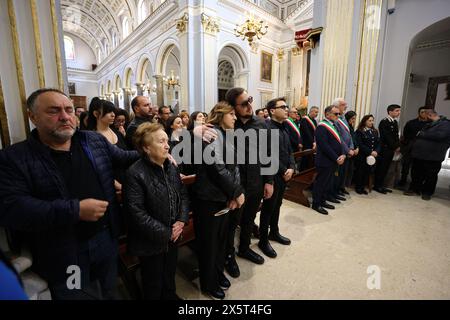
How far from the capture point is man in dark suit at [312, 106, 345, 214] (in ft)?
12.7

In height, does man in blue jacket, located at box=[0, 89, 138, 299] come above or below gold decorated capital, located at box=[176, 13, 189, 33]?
below

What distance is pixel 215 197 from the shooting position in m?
1.91

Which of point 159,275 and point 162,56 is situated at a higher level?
point 162,56

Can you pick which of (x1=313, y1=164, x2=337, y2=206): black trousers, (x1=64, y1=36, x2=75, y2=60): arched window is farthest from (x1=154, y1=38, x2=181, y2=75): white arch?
(x1=64, y1=36, x2=75, y2=60): arched window

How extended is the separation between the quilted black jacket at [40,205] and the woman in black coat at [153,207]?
289 mm

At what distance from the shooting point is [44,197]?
4.24 feet

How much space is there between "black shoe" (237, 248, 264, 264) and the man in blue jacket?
159 cm

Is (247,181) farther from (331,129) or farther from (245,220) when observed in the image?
(331,129)

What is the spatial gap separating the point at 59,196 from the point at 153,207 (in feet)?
1.86

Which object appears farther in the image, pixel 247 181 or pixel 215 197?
pixel 247 181

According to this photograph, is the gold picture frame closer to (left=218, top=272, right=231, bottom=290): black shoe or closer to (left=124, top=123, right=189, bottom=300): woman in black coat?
(left=218, top=272, right=231, bottom=290): black shoe

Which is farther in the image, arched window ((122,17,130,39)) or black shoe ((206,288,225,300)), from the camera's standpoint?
arched window ((122,17,130,39))

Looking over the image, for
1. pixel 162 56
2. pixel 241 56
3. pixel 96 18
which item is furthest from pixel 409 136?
pixel 96 18
